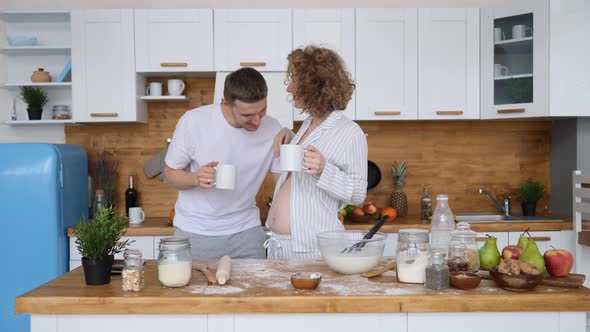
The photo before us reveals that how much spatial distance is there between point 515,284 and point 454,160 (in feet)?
8.84

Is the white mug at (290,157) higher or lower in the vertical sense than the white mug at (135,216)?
higher

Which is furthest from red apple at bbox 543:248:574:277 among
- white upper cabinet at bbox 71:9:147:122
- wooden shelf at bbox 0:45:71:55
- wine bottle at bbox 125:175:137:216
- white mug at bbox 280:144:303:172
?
wooden shelf at bbox 0:45:71:55

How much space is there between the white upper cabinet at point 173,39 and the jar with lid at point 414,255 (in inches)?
94.5

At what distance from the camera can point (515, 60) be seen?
3.73 m

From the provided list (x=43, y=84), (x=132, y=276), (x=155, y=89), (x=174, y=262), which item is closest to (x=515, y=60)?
(x=155, y=89)

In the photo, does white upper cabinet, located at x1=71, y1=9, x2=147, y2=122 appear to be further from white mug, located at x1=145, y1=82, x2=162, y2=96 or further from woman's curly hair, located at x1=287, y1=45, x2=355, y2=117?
woman's curly hair, located at x1=287, y1=45, x2=355, y2=117

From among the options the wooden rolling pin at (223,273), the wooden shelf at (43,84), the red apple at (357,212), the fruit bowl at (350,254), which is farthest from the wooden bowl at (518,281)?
the wooden shelf at (43,84)

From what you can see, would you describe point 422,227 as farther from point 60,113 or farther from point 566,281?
point 60,113

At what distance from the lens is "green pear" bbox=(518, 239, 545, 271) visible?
166 cm

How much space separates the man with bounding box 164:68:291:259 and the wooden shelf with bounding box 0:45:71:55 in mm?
1851

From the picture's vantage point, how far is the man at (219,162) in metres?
2.45

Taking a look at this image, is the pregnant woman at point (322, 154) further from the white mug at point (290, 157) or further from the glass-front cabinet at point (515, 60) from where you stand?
the glass-front cabinet at point (515, 60)

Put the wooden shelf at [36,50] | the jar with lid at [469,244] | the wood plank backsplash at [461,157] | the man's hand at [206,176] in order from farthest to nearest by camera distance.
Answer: the wood plank backsplash at [461,157] < the wooden shelf at [36,50] < the man's hand at [206,176] < the jar with lid at [469,244]

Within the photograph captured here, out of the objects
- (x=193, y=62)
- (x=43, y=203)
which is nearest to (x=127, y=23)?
(x=193, y=62)
